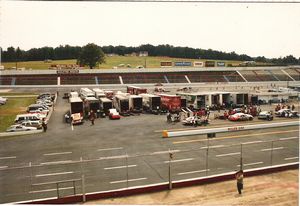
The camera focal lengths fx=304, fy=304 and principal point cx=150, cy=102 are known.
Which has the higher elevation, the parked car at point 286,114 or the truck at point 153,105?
the truck at point 153,105

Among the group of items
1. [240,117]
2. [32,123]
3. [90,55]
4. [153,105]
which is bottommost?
[32,123]

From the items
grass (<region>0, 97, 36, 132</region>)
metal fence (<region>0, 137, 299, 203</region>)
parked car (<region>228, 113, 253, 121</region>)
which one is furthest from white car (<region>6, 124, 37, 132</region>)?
parked car (<region>228, 113, 253, 121</region>)

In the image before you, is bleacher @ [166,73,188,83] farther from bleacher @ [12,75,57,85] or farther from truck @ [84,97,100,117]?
truck @ [84,97,100,117]

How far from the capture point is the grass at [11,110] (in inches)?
1677

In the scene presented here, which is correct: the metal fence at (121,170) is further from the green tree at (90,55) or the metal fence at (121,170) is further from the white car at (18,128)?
the green tree at (90,55)

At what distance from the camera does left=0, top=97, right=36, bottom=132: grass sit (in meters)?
42.6

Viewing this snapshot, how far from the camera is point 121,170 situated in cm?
2391

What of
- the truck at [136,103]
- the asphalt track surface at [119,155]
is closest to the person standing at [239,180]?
the asphalt track surface at [119,155]

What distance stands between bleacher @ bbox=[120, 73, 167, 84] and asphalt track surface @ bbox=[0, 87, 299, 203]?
196 feet

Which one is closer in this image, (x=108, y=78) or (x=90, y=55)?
(x=108, y=78)

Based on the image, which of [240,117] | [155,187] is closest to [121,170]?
[155,187]

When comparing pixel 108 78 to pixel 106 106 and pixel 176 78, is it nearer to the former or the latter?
pixel 176 78

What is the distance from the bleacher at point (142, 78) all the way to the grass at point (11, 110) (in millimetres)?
37794

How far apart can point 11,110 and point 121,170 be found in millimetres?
37832
